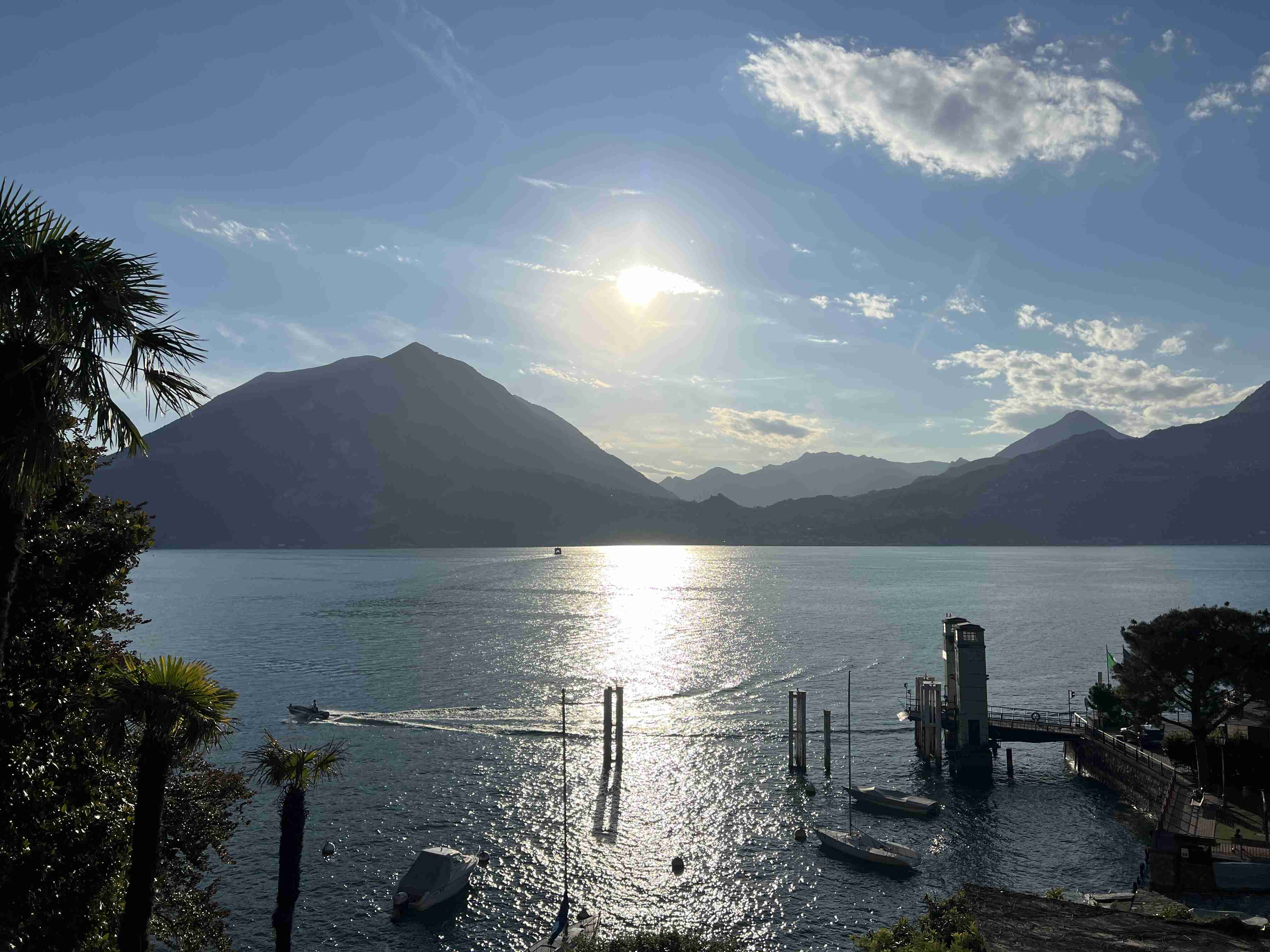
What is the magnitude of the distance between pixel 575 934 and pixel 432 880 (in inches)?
341

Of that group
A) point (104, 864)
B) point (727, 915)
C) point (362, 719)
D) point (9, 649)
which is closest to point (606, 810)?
point (727, 915)

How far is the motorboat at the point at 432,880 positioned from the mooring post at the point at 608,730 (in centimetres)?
2123

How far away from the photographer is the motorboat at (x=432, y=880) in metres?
37.9

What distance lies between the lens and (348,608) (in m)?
158

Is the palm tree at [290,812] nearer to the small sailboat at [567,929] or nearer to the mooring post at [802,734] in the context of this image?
the small sailboat at [567,929]

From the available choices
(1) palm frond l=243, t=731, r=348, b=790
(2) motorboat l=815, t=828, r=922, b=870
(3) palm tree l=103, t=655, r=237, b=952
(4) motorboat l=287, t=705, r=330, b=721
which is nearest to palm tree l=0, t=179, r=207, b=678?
(3) palm tree l=103, t=655, r=237, b=952

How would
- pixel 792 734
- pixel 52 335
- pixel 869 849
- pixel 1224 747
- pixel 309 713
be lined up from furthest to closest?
1. pixel 309 713
2. pixel 792 734
3. pixel 1224 747
4. pixel 869 849
5. pixel 52 335

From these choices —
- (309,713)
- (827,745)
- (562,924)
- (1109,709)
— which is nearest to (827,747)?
(827,745)

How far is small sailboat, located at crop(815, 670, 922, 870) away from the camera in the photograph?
145ft

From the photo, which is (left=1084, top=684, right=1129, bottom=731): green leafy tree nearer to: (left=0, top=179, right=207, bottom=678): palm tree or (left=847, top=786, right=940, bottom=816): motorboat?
(left=847, top=786, right=940, bottom=816): motorboat

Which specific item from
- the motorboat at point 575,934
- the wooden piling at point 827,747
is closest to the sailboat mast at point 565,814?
the motorboat at point 575,934

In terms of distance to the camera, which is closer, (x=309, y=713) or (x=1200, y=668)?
(x=1200, y=668)

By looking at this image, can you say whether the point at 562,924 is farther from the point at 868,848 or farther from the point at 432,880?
the point at 868,848

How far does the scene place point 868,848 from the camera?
148 feet
